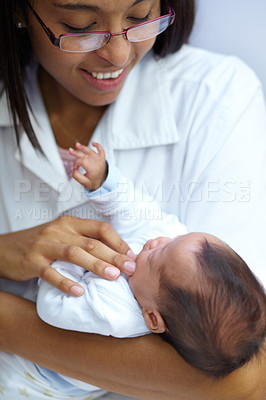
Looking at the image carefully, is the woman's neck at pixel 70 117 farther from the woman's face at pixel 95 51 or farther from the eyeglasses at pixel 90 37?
the eyeglasses at pixel 90 37

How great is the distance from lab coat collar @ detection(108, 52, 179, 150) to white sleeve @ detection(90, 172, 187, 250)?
183 millimetres

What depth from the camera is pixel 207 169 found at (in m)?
1.65

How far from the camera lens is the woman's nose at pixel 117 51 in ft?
4.74

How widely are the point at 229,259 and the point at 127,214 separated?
0.43 m

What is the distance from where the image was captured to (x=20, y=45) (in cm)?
167

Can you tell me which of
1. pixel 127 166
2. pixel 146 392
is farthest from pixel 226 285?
pixel 127 166

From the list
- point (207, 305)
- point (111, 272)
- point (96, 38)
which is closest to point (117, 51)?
point (96, 38)

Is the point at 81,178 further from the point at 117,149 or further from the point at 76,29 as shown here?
the point at 76,29

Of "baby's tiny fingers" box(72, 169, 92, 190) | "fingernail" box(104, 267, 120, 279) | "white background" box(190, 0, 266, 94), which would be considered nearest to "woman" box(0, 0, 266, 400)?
"fingernail" box(104, 267, 120, 279)

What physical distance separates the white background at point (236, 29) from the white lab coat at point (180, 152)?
34 centimetres

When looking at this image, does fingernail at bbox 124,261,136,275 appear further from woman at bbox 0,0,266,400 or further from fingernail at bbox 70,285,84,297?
fingernail at bbox 70,285,84,297

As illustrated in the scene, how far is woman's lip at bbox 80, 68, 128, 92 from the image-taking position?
1608mm

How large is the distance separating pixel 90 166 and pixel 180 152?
12.6 inches

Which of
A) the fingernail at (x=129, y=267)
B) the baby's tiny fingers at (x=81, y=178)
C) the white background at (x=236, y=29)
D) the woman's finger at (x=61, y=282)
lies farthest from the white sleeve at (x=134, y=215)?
the white background at (x=236, y=29)
